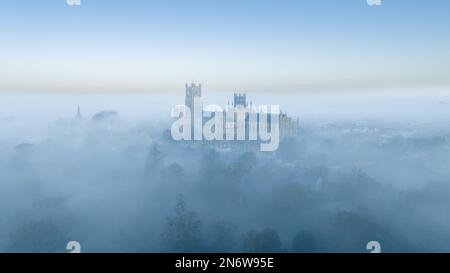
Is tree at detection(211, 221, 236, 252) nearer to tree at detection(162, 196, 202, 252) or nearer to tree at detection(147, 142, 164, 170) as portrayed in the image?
tree at detection(162, 196, 202, 252)

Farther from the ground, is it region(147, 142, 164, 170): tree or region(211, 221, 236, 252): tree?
region(147, 142, 164, 170): tree

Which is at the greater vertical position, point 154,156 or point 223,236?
point 154,156

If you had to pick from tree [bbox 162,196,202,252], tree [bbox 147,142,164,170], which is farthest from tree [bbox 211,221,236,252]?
tree [bbox 147,142,164,170]

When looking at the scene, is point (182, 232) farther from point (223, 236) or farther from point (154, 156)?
point (154, 156)

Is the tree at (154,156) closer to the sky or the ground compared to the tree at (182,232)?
closer to the sky

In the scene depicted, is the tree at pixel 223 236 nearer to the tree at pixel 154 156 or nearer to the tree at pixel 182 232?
the tree at pixel 182 232

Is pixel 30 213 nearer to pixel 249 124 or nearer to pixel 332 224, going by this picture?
pixel 249 124

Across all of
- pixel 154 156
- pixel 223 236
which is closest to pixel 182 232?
pixel 223 236

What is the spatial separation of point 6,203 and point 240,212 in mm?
1780

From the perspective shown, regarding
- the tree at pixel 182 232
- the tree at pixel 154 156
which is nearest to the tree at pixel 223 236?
the tree at pixel 182 232

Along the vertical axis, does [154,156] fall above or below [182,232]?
above

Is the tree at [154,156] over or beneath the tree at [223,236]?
over
